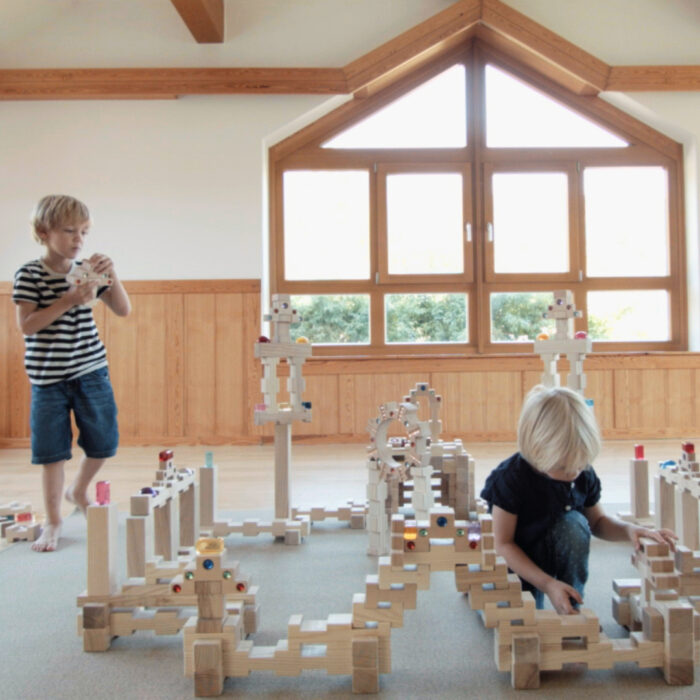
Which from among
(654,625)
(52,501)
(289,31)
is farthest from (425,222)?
(654,625)

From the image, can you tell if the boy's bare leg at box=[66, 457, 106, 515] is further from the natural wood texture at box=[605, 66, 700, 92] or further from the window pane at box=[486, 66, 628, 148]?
the natural wood texture at box=[605, 66, 700, 92]

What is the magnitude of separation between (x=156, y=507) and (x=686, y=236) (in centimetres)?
413

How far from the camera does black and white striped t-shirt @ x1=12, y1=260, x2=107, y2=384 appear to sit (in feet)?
6.33

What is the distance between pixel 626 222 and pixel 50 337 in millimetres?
3836

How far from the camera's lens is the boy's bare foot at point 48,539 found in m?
1.93

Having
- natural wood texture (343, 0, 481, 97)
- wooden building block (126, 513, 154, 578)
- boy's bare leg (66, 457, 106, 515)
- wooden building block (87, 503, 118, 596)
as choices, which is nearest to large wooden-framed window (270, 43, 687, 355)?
natural wood texture (343, 0, 481, 97)

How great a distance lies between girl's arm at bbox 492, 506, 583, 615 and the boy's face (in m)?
1.35

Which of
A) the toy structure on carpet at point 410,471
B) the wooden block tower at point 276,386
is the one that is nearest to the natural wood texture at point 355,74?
the wooden block tower at point 276,386

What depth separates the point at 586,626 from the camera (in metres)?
1.08

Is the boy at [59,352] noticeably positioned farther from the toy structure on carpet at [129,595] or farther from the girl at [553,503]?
the girl at [553,503]

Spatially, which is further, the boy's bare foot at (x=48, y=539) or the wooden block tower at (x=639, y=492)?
the wooden block tower at (x=639, y=492)

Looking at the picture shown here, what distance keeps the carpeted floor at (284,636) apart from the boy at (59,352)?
0.98 feet

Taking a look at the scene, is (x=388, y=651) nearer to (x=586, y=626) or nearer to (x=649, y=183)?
(x=586, y=626)

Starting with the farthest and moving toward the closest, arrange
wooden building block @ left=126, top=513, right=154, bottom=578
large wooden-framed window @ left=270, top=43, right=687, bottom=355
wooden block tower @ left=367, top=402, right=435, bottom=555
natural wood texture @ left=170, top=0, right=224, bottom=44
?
large wooden-framed window @ left=270, top=43, right=687, bottom=355 → natural wood texture @ left=170, top=0, right=224, bottom=44 → wooden block tower @ left=367, top=402, right=435, bottom=555 → wooden building block @ left=126, top=513, right=154, bottom=578
